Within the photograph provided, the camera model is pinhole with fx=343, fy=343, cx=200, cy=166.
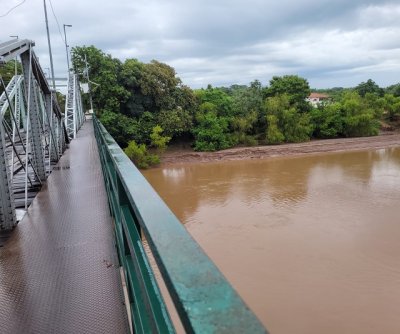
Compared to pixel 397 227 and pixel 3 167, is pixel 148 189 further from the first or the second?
pixel 397 227

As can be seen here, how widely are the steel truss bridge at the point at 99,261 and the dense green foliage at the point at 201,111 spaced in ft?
55.7

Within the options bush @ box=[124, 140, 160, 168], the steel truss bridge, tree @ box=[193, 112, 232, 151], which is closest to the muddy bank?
tree @ box=[193, 112, 232, 151]

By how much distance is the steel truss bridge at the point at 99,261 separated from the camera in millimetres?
522

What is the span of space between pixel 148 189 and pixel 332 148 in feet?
90.7

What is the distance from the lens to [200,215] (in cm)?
1321

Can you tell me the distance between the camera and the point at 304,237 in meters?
10.5

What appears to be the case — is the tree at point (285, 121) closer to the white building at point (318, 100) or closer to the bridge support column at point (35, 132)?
the white building at point (318, 100)

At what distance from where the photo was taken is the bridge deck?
57.4 inches

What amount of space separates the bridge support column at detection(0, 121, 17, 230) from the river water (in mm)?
4616

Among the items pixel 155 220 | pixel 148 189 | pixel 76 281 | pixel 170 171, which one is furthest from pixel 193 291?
pixel 170 171

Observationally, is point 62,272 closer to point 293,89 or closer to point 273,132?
point 273,132

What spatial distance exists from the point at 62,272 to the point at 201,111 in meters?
23.1

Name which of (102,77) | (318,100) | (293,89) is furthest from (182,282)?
(318,100)

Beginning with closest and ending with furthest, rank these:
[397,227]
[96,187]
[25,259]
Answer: [25,259], [96,187], [397,227]
